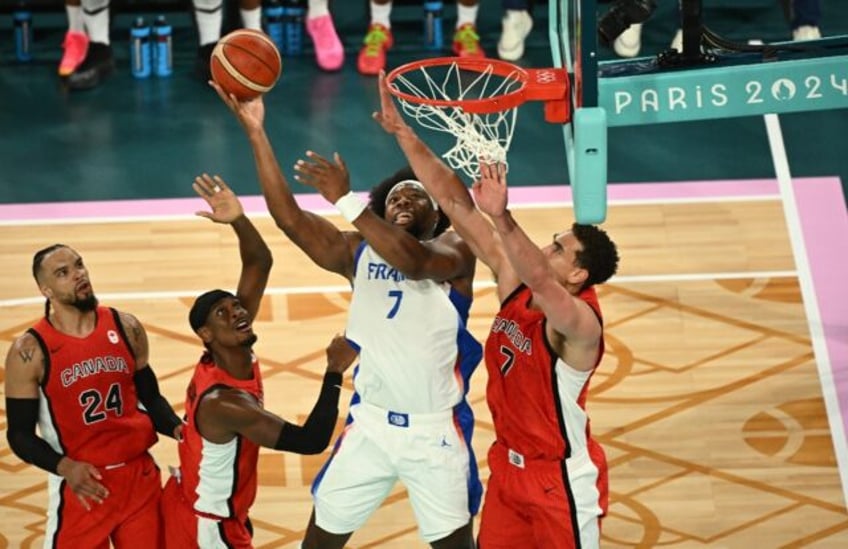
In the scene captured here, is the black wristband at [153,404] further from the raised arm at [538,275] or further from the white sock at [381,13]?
the white sock at [381,13]

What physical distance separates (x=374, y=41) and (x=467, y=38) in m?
0.66

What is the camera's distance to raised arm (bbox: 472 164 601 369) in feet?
20.0

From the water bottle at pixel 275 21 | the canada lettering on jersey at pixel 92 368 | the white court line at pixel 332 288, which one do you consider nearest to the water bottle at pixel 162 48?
the water bottle at pixel 275 21

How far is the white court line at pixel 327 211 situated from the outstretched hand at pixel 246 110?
3.80 m

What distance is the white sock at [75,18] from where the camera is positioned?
12375 mm

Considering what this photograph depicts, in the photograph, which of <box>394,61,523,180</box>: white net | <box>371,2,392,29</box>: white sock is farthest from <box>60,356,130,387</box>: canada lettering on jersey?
<box>371,2,392,29</box>: white sock

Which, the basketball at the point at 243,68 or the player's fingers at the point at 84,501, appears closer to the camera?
the player's fingers at the point at 84,501

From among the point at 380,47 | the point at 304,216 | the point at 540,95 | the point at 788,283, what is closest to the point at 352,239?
the point at 304,216

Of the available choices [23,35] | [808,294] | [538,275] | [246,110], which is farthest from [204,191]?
[23,35]

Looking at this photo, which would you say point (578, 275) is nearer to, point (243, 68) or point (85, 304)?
point (243, 68)

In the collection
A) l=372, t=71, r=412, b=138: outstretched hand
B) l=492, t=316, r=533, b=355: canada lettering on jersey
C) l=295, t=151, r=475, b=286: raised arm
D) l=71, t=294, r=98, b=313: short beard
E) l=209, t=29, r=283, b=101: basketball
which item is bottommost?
l=492, t=316, r=533, b=355: canada lettering on jersey

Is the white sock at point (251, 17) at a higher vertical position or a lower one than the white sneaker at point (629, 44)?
higher

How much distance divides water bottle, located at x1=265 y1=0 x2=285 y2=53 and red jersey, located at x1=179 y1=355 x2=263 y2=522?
6345 millimetres

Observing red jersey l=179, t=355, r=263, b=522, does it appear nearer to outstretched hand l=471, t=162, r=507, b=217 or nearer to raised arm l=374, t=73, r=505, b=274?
raised arm l=374, t=73, r=505, b=274
